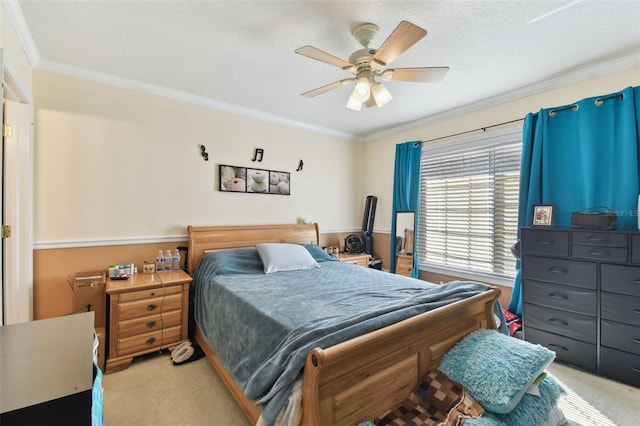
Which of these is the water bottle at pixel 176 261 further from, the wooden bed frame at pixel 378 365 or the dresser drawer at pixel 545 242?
the dresser drawer at pixel 545 242

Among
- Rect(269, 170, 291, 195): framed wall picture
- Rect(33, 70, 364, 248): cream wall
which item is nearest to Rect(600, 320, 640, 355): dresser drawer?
Rect(33, 70, 364, 248): cream wall

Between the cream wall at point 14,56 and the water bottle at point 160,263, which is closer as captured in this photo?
the cream wall at point 14,56

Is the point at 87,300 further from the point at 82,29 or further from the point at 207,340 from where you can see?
the point at 82,29

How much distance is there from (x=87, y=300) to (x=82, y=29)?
2115 mm

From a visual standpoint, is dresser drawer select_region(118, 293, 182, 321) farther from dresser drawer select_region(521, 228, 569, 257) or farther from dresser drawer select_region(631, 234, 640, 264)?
dresser drawer select_region(631, 234, 640, 264)

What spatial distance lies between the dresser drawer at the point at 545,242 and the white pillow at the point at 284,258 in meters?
2.09

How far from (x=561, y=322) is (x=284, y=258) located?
259cm

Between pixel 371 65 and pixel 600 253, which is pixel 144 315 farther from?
pixel 600 253

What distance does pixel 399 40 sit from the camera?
1670 mm

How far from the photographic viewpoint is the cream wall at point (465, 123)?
2492 mm

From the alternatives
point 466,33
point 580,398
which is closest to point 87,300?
point 466,33

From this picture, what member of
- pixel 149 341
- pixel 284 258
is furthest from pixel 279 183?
pixel 149 341

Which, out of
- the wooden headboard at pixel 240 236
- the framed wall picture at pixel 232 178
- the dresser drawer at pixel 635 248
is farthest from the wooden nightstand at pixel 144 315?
the dresser drawer at pixel 635 248

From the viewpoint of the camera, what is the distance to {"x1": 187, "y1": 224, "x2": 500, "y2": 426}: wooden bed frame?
118 cm
